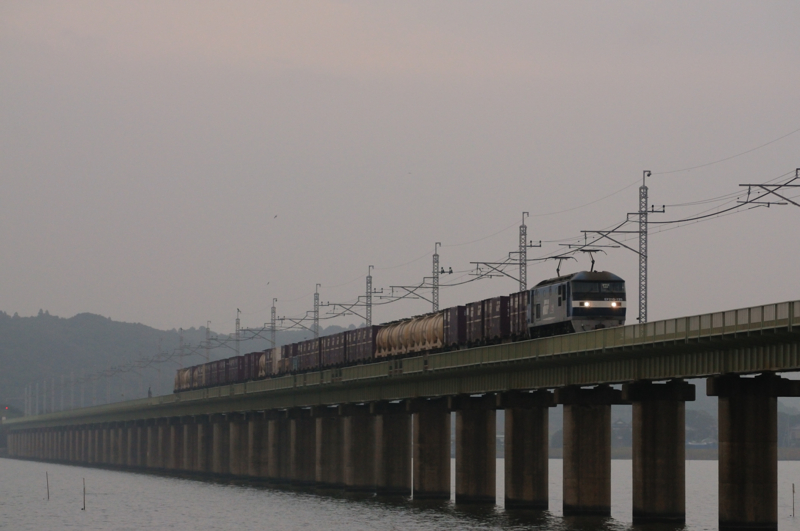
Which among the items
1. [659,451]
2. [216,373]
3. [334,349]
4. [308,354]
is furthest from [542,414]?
[216,373]

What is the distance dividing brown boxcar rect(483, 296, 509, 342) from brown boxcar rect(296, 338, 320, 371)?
133 ft

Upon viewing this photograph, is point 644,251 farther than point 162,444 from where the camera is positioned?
No

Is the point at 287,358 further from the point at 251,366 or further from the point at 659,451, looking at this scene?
the point at 659,451

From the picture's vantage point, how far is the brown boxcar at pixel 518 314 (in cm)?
8200

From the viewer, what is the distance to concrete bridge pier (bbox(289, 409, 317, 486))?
126625 millimetres

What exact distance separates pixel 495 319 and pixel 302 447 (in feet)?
156

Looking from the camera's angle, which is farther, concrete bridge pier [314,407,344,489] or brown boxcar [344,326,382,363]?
concrete bridge pier [314,407,344,489]

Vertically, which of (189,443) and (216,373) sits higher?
(216,373)

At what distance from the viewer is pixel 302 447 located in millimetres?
129500

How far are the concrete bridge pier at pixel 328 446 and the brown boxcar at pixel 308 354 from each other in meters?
7.66

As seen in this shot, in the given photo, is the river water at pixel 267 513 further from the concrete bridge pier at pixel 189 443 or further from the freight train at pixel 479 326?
the concrete bridge pier at pixel 189 443

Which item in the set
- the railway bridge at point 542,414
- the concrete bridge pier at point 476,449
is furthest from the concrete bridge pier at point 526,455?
the concrete bridge pier at point 476,449

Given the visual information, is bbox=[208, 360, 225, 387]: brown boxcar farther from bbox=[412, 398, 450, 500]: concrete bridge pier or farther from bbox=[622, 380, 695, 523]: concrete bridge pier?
bbox=[622, 380, 695, 523]: concrete bridge pier

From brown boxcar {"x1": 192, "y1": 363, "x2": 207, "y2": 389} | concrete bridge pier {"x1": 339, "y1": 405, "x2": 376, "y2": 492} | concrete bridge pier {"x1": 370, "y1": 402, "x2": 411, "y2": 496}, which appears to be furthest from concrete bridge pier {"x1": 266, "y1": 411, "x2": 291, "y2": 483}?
brown boxcar {"x1": 192, "y1": 363, "x2": 207, "y2": 389}
